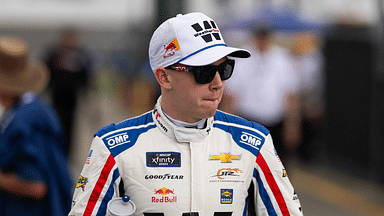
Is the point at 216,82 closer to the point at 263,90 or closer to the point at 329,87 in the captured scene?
the point at 263,90

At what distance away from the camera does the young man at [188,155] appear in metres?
2.59

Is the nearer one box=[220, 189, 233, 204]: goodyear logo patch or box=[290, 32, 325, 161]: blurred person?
box=[220, 189, 233, 204]: goodyear logo patch

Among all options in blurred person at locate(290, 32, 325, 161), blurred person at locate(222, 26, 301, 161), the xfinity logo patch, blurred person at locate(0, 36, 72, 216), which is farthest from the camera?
blurred person at locate(290, 32, 325, 161)

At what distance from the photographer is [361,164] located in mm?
8969

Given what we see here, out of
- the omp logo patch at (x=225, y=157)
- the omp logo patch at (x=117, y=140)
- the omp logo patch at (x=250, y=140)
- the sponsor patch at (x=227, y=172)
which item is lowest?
the sponsor patch at (x=227, y=172)

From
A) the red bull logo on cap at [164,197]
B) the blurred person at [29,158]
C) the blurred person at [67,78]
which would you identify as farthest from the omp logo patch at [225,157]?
the blurred person at [67,78]

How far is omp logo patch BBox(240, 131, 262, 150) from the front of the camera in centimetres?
269

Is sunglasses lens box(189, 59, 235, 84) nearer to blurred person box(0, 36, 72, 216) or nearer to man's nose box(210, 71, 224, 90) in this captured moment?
man's nose box(210, 71, 224, 90)

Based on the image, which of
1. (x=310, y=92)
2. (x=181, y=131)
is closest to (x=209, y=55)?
(x=181, y=131)

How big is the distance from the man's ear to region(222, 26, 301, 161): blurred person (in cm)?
383

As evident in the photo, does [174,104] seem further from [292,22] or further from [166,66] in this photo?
[292,22]

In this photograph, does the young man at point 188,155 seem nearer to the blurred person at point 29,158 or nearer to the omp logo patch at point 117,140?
the omp logo patch at point 117,140

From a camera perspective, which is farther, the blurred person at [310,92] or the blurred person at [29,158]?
the blurred person at [310,92]

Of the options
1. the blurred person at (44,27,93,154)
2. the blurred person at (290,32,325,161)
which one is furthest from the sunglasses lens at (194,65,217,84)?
the blurred person at (290,32,325,161)
